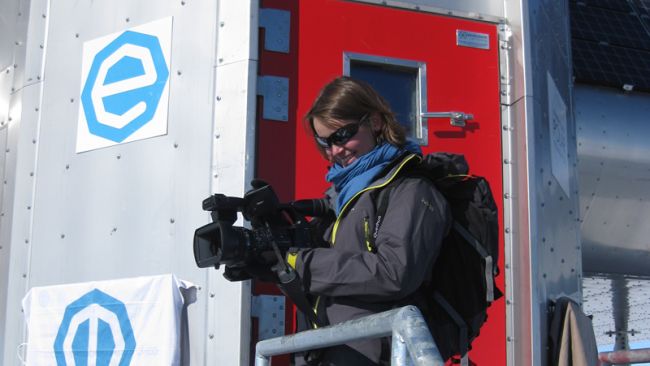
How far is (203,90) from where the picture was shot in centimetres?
323

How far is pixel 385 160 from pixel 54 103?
5.63 ft

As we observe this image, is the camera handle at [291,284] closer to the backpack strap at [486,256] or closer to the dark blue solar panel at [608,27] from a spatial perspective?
the backpack strap at [486,256]

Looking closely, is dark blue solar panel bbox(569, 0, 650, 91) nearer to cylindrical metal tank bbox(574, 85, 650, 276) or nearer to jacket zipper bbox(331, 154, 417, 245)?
cylindrical metal tank bbox(574, 85, 650, 276)

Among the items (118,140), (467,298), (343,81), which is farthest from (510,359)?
(118,140)

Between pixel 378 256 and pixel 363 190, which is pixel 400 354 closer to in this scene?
pixel 378 256

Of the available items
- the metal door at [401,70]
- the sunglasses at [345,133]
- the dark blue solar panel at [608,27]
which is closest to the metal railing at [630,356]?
the metal door at [401,70]

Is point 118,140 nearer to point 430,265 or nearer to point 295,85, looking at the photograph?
point 295,85

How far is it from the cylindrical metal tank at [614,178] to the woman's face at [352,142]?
9.76ft

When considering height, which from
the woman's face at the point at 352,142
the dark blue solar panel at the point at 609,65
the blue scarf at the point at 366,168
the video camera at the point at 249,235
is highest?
the dark blue solar panel at the point at 609,65

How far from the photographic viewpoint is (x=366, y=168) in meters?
2.43

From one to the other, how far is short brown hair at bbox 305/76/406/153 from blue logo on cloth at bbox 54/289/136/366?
113 cm

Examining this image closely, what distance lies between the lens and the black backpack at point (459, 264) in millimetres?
2320

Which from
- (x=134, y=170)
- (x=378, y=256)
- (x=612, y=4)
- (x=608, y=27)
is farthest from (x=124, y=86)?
(x=612, y=4)

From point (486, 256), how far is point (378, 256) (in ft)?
1.07
